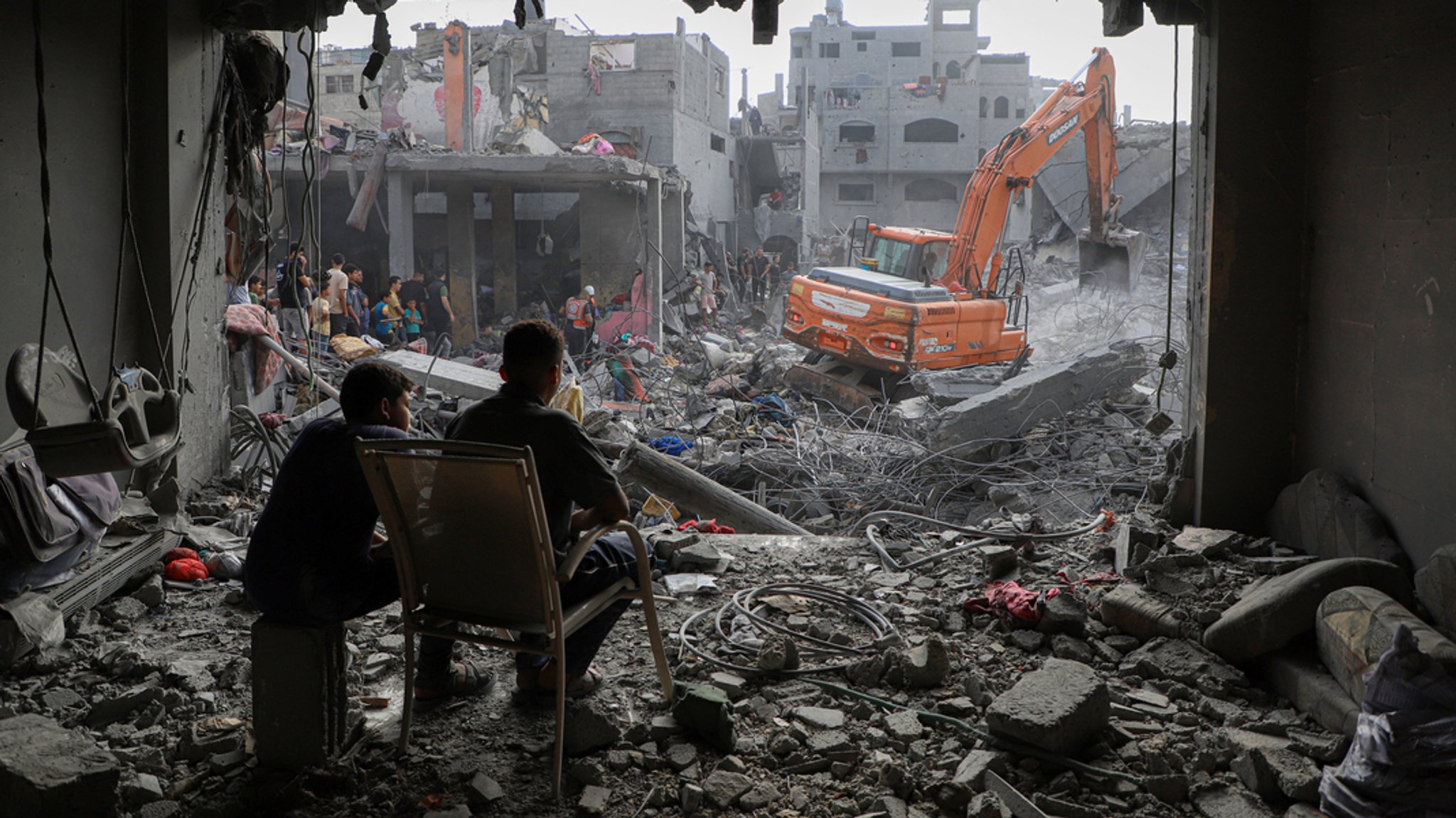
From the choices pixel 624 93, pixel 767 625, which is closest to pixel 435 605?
pixel 767 625

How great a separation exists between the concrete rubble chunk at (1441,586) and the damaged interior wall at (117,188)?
5.61m

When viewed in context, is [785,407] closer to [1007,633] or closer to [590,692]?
[1007,633]

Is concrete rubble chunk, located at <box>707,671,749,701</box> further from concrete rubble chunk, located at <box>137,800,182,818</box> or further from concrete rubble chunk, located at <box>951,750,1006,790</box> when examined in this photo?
concrete rubble chunk, located at <box>137,800,182,818</box>

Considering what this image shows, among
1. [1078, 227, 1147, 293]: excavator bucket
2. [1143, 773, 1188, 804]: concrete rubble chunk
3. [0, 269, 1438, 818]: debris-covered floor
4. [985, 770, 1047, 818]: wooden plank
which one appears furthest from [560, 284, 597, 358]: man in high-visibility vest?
[1143, 773, 1188, 804]: concrete rubble chunk

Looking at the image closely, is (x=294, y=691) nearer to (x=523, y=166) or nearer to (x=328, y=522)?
(x=328, y=522)

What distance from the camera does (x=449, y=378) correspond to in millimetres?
9953

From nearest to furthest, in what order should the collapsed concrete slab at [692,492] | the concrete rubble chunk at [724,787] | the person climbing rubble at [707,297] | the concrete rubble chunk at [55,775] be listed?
the concrete rubble chunk at [55,775]
the concrete rubble chunk at [724,787]
the collapsed concrete slab at [692,492]
the person climbing rubble at [707,297]

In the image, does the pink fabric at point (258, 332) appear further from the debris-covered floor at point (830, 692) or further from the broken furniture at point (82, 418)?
the broken furniture at point (82, 418)

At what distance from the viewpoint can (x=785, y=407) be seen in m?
11.7

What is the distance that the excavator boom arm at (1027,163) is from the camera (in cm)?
1336

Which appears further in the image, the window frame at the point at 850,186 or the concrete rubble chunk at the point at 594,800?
the window frame at the point at 850,186

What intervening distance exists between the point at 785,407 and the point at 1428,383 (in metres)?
7.89

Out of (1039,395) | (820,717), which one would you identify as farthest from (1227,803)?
(1039,395)

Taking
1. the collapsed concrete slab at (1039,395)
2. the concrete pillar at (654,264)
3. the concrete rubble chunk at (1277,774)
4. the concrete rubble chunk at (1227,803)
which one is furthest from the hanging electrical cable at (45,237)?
the concrete pillar at (654,264)
